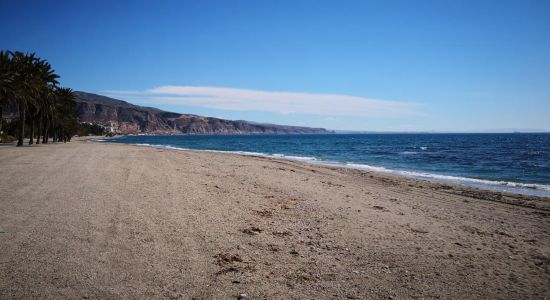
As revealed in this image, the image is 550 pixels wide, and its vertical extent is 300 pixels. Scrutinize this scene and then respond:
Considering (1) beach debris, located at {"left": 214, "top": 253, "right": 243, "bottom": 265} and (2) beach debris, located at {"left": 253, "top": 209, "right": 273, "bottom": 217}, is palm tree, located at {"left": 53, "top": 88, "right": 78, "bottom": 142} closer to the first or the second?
(2) beach debris, located at {"left": 253, "top": 209, "right": 273, "bottom": 217}

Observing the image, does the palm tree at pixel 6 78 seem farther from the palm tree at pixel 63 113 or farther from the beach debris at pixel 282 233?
the beach debris at pixel 282 233

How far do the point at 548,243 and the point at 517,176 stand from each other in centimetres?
1777

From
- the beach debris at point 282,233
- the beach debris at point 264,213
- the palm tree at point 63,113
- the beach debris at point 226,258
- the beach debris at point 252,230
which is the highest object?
the palm tree at point 63,113

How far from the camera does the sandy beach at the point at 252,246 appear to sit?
4.55 meters

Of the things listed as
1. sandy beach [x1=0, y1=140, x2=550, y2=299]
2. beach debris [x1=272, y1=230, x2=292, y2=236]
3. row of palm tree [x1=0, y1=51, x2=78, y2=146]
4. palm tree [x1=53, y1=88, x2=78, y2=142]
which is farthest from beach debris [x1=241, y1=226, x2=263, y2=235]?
palm tree [x1=53, y1=88, x2=78, y2=142]

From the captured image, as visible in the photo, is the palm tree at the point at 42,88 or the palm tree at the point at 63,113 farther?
the palm tree at the point at 63,113

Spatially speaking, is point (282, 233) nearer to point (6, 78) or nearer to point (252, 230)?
point (252, 230)

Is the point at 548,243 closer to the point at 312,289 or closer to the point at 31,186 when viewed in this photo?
the point at 312,289

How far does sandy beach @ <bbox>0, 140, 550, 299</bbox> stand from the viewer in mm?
4551

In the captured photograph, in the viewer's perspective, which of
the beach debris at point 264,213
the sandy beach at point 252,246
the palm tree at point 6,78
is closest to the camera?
the sandy beach at point 252,246

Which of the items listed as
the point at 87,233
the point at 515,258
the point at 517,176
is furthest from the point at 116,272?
the point at 517,176

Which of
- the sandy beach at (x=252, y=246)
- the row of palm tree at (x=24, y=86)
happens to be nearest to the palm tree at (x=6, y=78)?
the row of palm tree at (x=24, y=86)

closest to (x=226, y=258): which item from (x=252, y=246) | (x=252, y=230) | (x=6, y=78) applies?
(x=252, y=246)

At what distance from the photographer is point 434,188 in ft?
52.7
